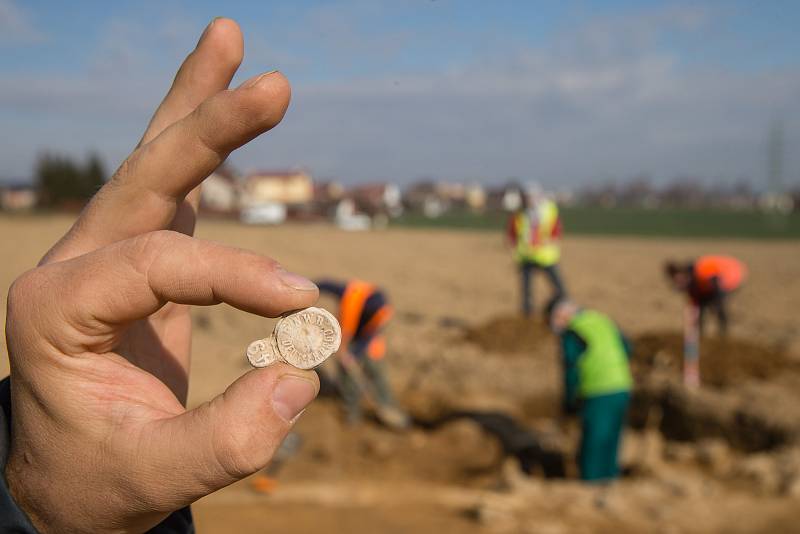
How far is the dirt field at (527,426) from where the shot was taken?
4914mm

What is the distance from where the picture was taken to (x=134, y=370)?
1126mm

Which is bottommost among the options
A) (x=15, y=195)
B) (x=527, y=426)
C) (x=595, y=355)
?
(x=527, y=426)

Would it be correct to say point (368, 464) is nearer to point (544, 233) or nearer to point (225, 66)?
point (544, 233)

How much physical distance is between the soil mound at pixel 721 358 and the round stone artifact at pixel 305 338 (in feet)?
25.0

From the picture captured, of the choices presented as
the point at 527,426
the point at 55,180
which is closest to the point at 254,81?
the point at 527,426

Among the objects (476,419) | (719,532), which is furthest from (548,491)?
(476,419)

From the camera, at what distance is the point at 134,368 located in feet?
3.71

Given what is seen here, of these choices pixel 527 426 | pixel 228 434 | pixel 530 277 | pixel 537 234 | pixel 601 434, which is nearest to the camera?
pixel 228 434

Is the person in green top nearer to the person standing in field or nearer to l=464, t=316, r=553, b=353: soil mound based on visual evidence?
l=464, t=316, r=553, b=353: soil mound

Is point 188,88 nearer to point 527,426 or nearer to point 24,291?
point 24,291

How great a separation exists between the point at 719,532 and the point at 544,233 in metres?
5.77

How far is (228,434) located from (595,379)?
5000 mm

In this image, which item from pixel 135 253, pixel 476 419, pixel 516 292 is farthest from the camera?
pixel 516 292

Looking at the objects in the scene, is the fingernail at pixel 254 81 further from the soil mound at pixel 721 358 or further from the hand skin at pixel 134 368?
the soil mound at pixel 721 358
